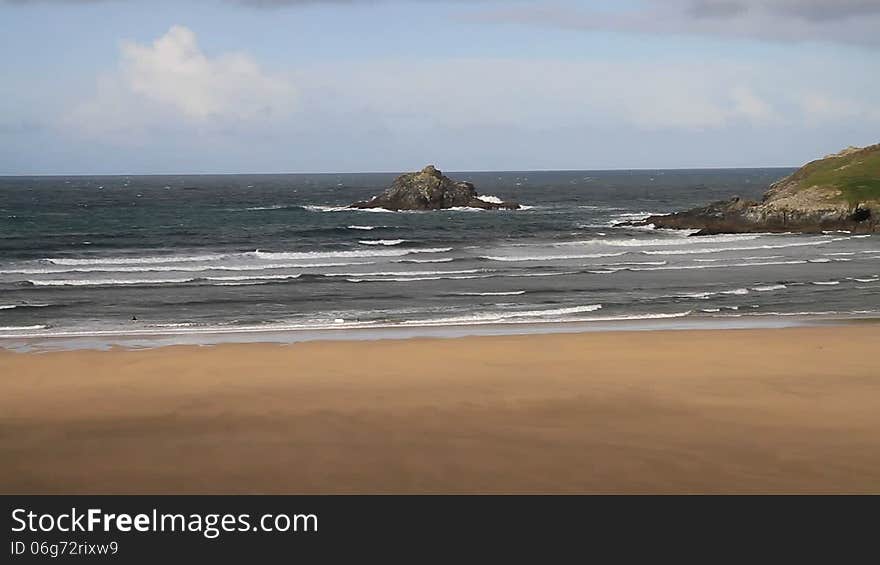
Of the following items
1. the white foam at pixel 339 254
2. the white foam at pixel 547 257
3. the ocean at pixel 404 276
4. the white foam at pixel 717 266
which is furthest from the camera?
the white foam at pixel 339 254

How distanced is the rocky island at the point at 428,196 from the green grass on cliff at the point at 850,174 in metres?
25.7

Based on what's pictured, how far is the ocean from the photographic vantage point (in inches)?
983

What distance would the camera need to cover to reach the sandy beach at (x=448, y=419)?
10.8 metres

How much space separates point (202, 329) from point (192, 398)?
8.74 metres

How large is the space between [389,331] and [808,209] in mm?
39398

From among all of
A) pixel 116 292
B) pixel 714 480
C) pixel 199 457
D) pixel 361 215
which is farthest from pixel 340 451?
pixel 361 215

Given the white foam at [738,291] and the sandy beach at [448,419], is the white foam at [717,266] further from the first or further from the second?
the sandy beach at [448,419]

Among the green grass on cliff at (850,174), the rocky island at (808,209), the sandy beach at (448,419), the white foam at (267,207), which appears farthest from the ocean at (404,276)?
the white foam at (267,207)

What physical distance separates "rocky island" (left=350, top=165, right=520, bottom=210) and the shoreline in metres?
56.0

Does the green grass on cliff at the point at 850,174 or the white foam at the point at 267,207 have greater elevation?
the green grass on cliff at the point at 850,174

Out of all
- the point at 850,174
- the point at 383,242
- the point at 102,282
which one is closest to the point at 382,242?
the point at 383,242

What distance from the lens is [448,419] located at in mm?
13266

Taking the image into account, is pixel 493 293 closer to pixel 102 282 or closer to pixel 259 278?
pixel 259 278

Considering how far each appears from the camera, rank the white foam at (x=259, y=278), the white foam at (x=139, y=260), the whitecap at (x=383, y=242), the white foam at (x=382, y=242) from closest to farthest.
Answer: the white foam at (x=259, y=278) → the white foam at (x=139, y=260) → the whitecap at (x=383, y=242) → the white foam at (x=382, y=242)
